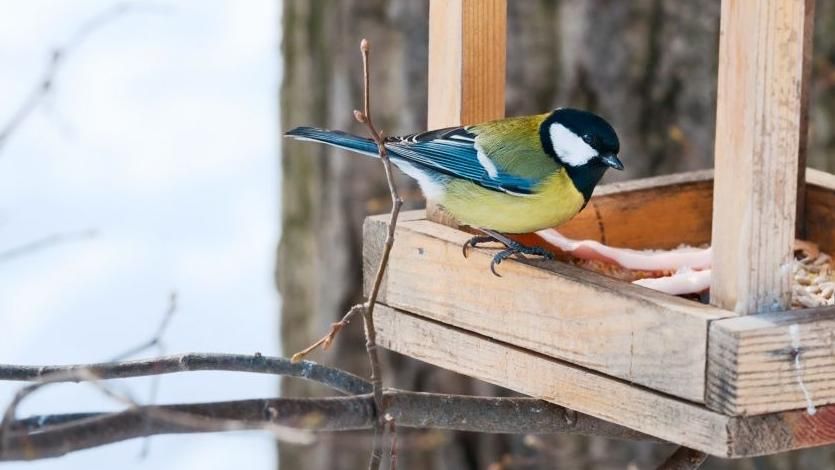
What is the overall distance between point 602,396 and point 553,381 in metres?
0.13

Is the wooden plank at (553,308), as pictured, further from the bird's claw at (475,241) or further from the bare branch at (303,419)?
the bare branch at (303,419)

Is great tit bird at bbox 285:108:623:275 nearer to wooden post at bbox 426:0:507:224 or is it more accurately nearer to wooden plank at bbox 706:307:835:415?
wooden post at bbox 426:0:507:224

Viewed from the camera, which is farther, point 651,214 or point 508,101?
point 508,101

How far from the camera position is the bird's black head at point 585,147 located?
3400mm

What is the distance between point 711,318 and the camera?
2.65 meters

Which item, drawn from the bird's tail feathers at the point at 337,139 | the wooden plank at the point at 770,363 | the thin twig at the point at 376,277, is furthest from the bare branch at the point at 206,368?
the bird's tail feathers at the point at 337,139

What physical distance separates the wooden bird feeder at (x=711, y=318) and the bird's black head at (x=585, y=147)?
0.34 m

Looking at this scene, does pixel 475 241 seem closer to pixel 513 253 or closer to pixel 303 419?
pixel 513 253

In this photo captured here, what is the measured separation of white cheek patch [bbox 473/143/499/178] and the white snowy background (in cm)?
310

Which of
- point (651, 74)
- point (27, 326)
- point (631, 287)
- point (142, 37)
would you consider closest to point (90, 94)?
point (142, 37)

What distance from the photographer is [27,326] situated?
271 inches

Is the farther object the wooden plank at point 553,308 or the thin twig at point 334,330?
the wooden plank at point 553,308

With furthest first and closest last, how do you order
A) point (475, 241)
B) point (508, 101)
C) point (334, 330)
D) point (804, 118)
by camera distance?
point (508, 101) < point (804, 118) < point (475, 241) < point (334, 330)

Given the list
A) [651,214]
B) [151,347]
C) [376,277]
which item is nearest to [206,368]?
[151,347]
